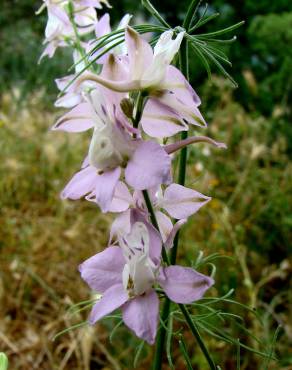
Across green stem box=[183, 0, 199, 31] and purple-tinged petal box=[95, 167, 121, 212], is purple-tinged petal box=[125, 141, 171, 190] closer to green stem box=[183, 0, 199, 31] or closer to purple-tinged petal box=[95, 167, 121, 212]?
purple-tinged petal box=[95, 167, 121, 212]

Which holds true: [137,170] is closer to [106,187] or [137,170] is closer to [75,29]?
[106,187]

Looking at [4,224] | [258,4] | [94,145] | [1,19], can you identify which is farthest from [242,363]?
[1,19]

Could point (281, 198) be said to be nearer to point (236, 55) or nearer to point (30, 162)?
point (30, 162)

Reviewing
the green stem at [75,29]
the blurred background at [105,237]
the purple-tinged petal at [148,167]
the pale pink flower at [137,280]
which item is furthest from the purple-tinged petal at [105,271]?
the blurred background at [105,237]

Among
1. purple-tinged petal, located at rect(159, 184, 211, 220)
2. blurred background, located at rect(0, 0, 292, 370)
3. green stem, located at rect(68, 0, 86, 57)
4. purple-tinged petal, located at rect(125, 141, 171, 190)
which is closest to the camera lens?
purple-tinged petal, located at rect(125, 141, 171, 190)

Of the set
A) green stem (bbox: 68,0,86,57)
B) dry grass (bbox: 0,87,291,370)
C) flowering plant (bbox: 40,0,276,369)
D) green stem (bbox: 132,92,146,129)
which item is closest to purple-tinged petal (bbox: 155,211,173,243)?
flowering plant (bbox: 40,0,276,369)

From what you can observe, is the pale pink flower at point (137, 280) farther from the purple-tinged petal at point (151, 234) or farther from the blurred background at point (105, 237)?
the blurred background at point (105, 237)
